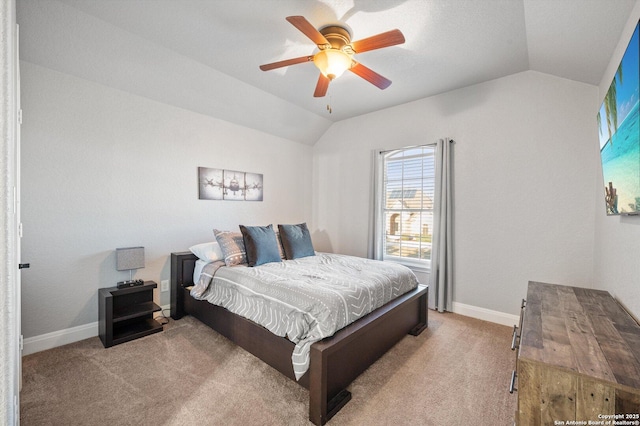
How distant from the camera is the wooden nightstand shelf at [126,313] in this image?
2547mm

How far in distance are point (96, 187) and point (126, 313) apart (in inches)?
51.5

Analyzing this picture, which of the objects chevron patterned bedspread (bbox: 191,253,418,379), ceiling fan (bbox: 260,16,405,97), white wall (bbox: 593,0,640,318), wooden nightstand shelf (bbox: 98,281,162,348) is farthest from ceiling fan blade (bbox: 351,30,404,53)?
wooden nightstand shelf (bbox: 98,281,162,348)

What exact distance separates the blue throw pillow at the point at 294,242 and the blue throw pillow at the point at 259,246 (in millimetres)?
224

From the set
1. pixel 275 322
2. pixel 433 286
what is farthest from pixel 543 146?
pixel 275 322

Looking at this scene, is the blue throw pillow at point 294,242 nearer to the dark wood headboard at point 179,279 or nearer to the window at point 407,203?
Answer: the dark wood headboard at point 179,279

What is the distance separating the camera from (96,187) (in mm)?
2783

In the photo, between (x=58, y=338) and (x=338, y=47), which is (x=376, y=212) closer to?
(x=338, y=47)

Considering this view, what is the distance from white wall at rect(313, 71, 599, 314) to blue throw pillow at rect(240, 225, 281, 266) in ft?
7.47

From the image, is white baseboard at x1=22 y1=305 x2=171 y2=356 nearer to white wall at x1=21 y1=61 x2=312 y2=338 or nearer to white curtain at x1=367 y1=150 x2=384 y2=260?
white wall at x1=21 y1=61 x2=312 y2=338

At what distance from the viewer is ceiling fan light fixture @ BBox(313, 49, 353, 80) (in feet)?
6.79

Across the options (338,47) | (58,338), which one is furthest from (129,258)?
(338,47)

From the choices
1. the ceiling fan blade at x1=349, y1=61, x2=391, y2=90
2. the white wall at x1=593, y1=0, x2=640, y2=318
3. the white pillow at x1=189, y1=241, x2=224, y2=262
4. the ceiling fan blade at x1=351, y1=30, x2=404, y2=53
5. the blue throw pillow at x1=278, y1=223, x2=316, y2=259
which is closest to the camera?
the white wall at x1=593, y1=0, x2=640, y2=318

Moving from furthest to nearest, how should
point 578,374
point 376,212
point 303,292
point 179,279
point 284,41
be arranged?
point 376,212 → point 179,279 → point 284,41 → point 303,292 → point 578,374

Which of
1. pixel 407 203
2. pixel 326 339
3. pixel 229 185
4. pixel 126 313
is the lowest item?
pixel 126 313
